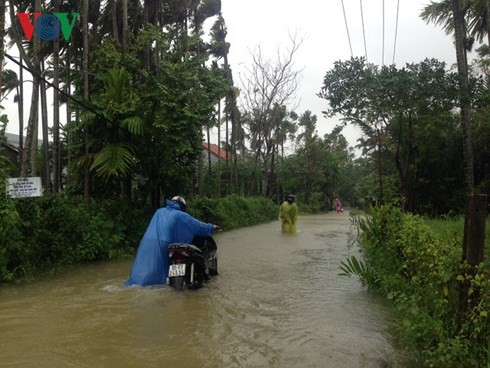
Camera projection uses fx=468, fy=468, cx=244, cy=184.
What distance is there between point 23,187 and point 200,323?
14.8 ft

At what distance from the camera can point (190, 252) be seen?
7.23 m

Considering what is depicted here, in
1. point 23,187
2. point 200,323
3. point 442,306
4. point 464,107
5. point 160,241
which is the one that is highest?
point 464,107

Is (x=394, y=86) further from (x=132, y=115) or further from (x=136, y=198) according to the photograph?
(x=136, y=198)

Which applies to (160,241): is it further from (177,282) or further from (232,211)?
(232,211)

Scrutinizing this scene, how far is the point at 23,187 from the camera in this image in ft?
27.0

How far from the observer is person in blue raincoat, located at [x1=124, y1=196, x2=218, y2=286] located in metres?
7.37

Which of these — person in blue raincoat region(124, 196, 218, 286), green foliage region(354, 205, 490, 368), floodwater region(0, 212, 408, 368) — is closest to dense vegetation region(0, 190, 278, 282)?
floodwater region(0, 212, 408, 368)

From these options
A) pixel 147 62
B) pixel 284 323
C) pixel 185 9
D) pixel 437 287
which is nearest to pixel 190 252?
pixel 284 323

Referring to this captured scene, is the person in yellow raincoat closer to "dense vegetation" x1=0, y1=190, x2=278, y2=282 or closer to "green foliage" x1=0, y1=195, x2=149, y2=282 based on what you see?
"dense vegetation" x1=0, y1=190, x2=278, y2=282

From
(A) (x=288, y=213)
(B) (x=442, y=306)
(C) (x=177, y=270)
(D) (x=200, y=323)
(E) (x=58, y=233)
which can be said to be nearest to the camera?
(B) (x=442, y=306)

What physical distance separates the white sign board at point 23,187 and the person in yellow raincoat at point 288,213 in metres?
9.71

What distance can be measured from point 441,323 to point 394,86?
304 inches

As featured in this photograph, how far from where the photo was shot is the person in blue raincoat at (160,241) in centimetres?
737

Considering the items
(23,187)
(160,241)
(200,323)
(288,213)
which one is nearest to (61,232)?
(23,187)
